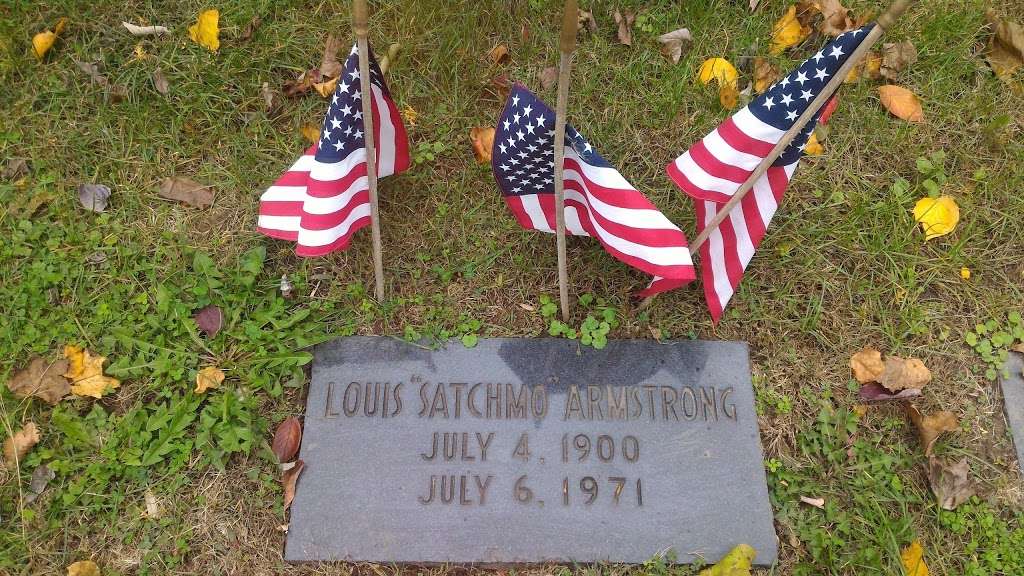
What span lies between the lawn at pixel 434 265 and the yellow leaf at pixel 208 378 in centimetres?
4

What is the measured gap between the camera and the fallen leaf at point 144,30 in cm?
305

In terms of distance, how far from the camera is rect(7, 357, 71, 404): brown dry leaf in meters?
2.38

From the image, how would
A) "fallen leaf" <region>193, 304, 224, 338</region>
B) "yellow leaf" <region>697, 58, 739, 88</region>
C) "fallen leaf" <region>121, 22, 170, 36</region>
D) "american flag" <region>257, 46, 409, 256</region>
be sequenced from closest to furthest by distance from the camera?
"american flag" <region>257, 46, 409, 256</region> < "fallen leaf" <region>193, 304, 224, 338</region> < "yellow leaf" <region>697, 58, 739, 88</region> < "fallen leaf" <region>121, 22, 170, 36</region>

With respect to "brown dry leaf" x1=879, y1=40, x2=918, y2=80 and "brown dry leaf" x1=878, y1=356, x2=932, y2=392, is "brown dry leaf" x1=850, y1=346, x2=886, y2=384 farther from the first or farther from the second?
"brown dry leaf" x1=879, y1=40, x2=918, y2=80

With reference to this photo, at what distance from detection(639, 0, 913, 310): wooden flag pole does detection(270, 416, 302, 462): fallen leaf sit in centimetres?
157

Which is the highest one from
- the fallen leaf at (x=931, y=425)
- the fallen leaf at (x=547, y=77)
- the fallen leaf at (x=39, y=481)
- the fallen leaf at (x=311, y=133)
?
the fallen leaf at (x=547, y=77)

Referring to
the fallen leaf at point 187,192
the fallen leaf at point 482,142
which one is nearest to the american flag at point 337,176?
the fallen leaf at point 482,142

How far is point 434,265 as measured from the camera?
261cm

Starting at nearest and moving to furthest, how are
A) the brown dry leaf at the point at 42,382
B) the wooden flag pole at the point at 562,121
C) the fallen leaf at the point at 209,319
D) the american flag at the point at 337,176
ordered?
the wooden flag pole at the point at 562,121
the american flag at the point at 337,176
the brown dry leaf at the point at 42,382
the fallen leaf at the point at 209,319

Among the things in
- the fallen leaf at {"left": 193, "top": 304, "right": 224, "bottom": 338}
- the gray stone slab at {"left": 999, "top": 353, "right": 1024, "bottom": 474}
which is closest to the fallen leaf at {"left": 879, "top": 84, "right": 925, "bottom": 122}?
the gray stone slab at {"left": 999, "top": 353, "right": 1024, "bottom": 474}

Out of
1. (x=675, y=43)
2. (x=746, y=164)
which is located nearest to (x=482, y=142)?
(x=675, y=43)

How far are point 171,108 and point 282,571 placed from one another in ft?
6.76

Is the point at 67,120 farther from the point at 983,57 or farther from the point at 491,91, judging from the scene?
the point at 983,57

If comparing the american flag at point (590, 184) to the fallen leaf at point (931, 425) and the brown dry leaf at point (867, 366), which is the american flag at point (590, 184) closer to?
the brown dry leaf at point (867, 366)
